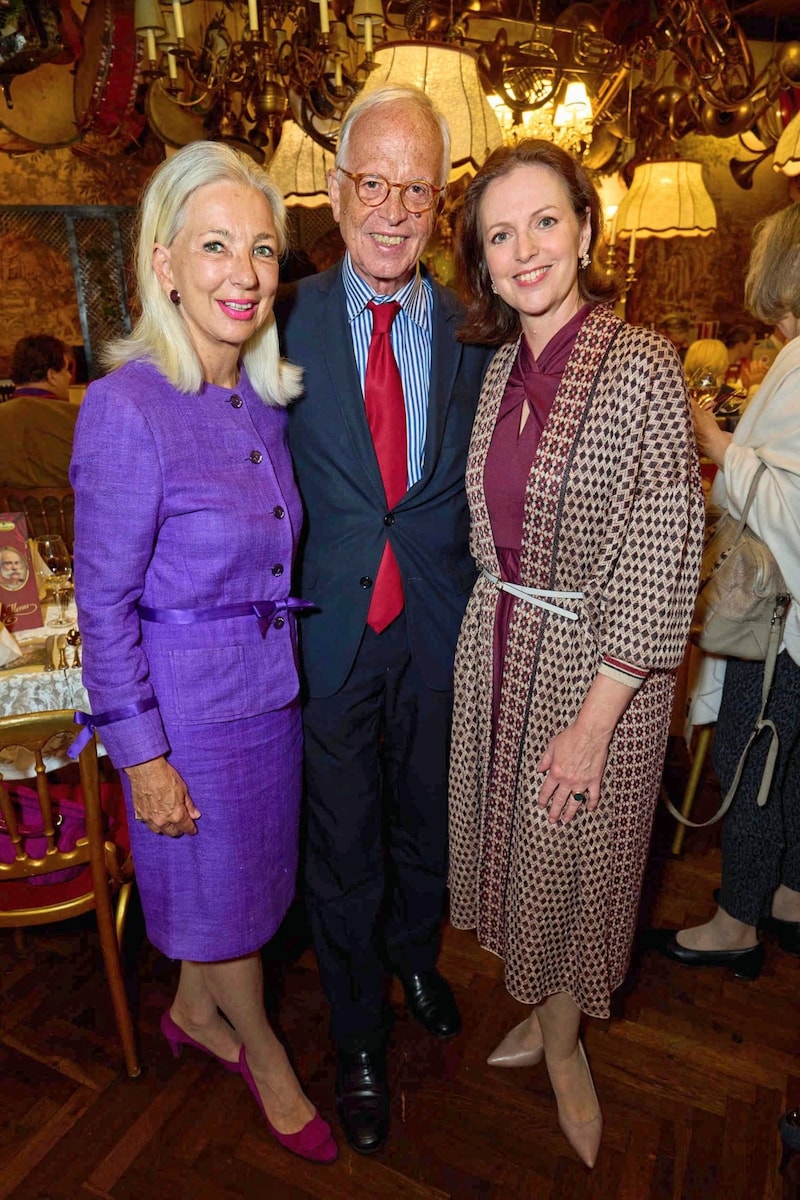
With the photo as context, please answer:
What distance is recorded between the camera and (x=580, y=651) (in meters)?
1.55

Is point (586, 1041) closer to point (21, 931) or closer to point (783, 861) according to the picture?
point (783, 861)

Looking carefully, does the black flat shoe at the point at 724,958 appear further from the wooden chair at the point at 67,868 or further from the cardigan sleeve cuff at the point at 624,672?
the wooden chair at the point at 67,868

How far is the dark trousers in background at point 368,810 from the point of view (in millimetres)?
1770

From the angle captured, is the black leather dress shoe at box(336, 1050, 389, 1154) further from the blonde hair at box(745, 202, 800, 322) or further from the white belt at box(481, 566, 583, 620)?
the blonde hair at box(745, 202, 800, 322)

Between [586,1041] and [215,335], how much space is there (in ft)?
6.13

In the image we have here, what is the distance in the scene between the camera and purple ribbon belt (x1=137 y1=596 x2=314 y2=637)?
1460 millimetres

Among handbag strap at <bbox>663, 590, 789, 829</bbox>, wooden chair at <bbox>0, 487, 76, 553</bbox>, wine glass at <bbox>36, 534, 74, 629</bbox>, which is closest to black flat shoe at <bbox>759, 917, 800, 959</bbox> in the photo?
handbag strap at <bbox>663, 590, 789, 829</bbox>

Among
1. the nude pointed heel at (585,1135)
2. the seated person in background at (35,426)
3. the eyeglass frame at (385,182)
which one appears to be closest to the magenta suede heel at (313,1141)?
the nude pointed heel at (585,1135)

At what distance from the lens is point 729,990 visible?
2.27 metres

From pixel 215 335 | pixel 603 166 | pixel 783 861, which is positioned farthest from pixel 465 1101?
pixel 603 166

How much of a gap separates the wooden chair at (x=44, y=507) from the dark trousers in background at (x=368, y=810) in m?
2.11

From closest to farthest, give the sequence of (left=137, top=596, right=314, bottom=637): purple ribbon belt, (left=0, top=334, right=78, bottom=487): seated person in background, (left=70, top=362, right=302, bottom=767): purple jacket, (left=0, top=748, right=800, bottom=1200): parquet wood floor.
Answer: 1. (left=70, top=362, right=302, bottom=767): purple jacket
2. (left=137, top=596, right=314, bottom=637): purple ribbon belt
3. (left=0, top=748, right=800, bottom=1200): parquet wood floor
4. (left=0, top=334, right=78, bottom=487): seated person in background

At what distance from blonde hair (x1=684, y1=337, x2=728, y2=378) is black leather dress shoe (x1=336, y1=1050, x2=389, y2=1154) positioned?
2.63 m

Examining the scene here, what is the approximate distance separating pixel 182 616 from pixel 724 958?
5.97 feet
